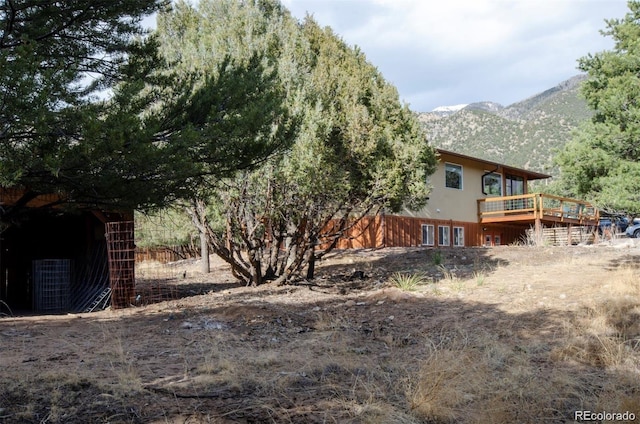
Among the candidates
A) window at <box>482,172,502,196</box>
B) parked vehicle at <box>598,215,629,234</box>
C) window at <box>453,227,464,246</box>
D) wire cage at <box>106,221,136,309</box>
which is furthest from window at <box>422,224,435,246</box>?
wire cage at <box>106,221,136,309</box>

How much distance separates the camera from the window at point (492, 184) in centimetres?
2708

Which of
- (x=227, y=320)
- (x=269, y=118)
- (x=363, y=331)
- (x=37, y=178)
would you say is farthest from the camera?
(x=227, y=320)

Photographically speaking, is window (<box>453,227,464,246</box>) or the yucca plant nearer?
the yucca plant

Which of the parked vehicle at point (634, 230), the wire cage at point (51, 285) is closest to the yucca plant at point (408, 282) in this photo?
the wire cage at point (51, 285)

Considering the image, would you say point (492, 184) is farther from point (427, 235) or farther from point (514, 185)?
point (427, 235)

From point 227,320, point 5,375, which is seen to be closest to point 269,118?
point 227,320

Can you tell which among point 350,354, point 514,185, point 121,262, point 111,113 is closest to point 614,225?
point 514,185

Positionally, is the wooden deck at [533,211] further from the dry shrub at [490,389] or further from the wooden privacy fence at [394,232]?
the dry shrub at [490,389]

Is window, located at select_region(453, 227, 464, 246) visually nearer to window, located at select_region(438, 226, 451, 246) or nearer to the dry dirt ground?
window, located at select_region(438, 226, 451, 246)

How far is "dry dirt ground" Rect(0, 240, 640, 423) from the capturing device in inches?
171

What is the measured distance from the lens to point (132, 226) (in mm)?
11805

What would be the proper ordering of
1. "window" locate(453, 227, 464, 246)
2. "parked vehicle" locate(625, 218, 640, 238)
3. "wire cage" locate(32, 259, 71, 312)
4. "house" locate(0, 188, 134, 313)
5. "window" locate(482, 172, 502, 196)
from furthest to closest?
"window" locate(482, 172, 502, 196) → "parked vehicle" locate(625, 218, 640, 238) → "window" locate(453, 227, 464, 246) → "wire cage" locate(32, 259, 71, 312) → "house" locate(0, 188, 134, 313)

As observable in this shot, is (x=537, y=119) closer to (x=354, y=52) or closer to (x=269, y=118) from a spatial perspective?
(x=354, y=52)

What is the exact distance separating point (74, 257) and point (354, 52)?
379 inches
